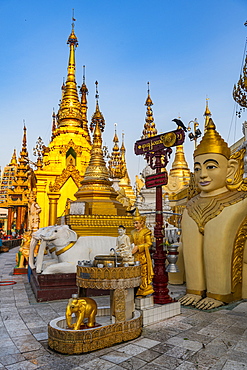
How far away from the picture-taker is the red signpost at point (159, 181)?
6.29 metres

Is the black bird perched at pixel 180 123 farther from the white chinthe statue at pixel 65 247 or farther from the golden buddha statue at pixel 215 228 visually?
the white chinthe statue at pixel 65 247

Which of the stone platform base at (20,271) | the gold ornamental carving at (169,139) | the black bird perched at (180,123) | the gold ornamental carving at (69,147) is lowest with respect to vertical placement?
the stone platform base at (20,271)

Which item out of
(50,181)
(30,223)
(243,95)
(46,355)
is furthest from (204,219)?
(50,181)

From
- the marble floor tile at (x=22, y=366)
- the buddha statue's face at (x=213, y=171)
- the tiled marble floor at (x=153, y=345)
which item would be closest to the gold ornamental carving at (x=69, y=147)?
the buddha statue's face at (x=213, y=171)

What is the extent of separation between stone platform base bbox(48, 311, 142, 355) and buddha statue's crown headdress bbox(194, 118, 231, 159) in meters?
4.57

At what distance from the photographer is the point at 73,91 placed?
2573 centimetres

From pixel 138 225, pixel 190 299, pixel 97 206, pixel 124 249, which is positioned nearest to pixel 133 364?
pixel 124 249

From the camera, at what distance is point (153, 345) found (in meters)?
4.57

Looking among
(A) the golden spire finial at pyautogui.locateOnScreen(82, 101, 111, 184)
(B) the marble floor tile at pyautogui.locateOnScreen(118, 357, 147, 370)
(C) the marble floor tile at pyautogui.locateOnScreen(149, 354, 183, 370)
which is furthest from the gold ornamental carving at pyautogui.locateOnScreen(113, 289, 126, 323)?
(A) the golden spire finial at pyautogui.locateOnScreen(82, 101, 111, 184)

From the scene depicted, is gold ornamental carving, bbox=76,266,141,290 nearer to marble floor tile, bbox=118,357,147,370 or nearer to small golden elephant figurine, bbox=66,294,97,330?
small golden elephant figurine, bbox=66,294,97,330

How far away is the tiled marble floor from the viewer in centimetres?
396

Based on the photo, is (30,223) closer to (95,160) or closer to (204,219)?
(95,160)

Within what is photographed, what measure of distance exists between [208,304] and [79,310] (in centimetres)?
350

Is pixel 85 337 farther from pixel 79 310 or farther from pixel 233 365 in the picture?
pixel 233 365
